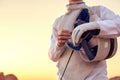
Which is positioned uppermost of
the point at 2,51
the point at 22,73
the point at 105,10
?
the point at 105,10

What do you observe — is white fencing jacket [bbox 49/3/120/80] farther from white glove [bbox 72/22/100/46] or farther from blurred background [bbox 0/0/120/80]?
blurred background [bbox 0/0/120/80]

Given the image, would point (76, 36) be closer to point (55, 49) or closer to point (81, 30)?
point (81, 30)

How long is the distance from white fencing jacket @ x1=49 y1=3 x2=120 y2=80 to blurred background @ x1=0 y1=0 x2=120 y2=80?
129cm

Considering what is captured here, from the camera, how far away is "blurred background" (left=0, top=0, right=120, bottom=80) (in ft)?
7.66

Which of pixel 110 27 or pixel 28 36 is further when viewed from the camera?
pixel 28 36

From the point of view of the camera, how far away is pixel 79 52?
37.6 inches

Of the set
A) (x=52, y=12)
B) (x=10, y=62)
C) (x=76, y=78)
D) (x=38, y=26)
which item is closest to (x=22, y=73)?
(x=10, y=62)

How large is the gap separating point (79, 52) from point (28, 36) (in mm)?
1463

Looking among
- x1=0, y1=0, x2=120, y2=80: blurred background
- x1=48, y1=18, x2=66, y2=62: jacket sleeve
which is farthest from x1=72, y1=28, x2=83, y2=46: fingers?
x1=0, y1=0, x2=120, y2=80: blurred background

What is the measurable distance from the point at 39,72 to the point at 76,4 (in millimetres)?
1441

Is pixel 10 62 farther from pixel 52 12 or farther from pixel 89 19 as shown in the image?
pixel 89 19

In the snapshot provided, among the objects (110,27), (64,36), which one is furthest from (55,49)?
(110,27)

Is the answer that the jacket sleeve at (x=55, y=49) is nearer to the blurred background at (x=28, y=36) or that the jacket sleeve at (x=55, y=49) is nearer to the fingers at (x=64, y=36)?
the fingers at (x=64, y=36)

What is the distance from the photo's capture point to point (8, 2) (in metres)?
2.42
